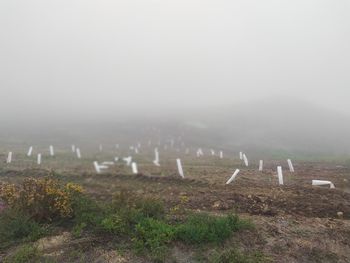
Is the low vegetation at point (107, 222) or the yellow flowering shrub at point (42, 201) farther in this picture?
the yellow flowering shrub at point (42, 201)

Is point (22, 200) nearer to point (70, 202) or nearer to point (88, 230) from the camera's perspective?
point (70, 202)

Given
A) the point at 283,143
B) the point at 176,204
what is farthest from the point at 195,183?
the point at 283,143

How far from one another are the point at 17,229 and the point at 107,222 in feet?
8.42

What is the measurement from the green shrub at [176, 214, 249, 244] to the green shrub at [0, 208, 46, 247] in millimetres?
4148

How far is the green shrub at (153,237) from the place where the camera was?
984 centimetres

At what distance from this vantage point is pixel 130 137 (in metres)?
57.2

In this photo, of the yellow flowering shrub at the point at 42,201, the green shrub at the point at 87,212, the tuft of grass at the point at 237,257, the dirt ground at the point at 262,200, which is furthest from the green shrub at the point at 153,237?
the yellow flowering shrub at the point at 42,201

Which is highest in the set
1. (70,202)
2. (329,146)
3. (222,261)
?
(70,202)

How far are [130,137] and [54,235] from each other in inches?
1826

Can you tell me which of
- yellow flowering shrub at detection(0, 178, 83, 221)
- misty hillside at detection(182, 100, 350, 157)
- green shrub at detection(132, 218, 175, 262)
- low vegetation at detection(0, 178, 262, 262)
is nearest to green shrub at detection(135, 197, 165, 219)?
low vegetation at detection(0, 178, 262, 262)

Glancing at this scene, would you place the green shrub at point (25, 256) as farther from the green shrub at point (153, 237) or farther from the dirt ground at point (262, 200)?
the green shrub at point (153, 237)

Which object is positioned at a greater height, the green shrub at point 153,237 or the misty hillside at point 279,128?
the green shrub at point 153,237

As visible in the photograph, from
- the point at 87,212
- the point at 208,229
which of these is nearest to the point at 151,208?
the point at 87,212

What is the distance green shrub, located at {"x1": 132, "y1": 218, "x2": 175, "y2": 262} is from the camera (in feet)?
32.3
